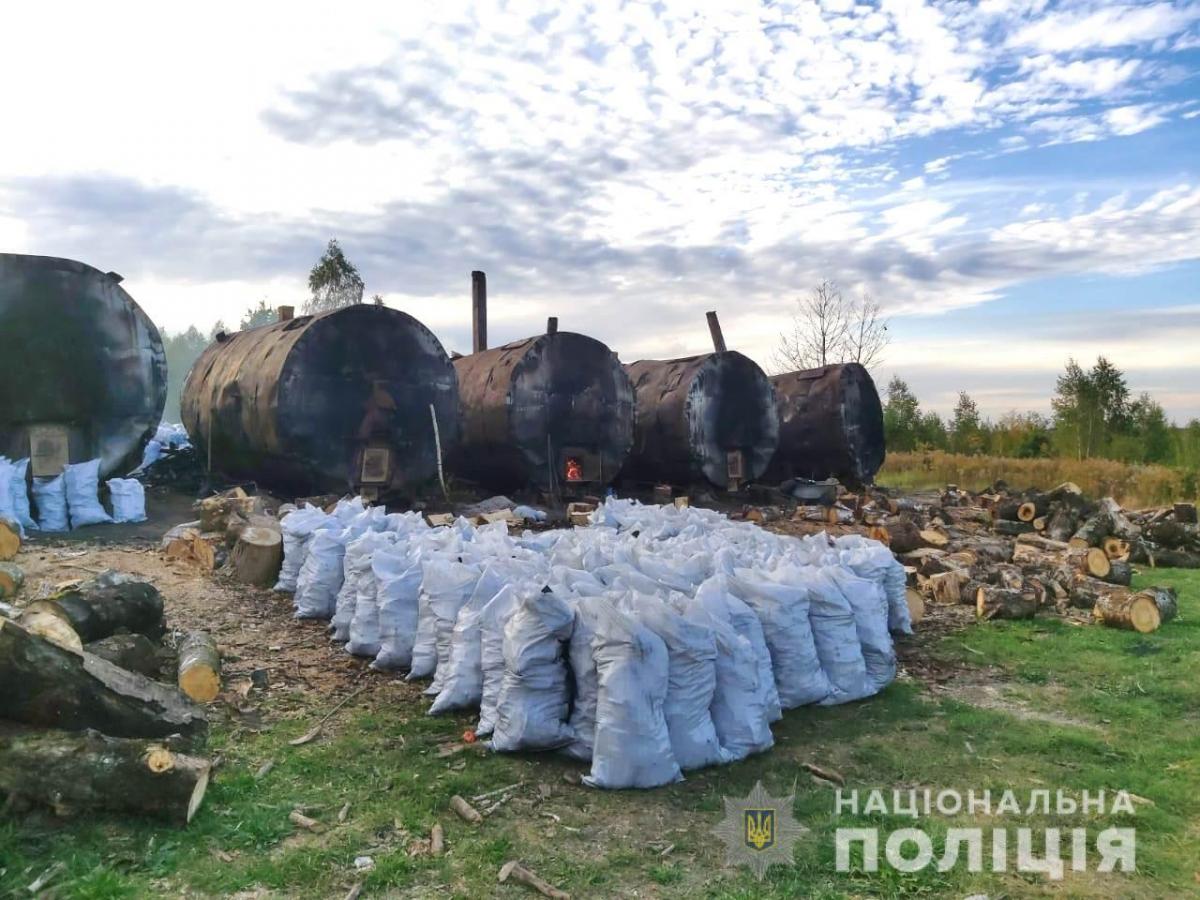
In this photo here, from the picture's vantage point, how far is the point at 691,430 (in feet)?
44.8

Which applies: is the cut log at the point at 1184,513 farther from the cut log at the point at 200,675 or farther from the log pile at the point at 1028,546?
the cut log at the point at 200,675

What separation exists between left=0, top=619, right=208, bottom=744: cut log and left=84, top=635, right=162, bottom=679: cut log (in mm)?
734

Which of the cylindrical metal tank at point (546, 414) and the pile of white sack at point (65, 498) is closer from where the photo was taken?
the pile of white sack at point (65, 498)

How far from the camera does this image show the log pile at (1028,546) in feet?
22.7

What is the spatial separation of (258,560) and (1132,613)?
6.87 meters

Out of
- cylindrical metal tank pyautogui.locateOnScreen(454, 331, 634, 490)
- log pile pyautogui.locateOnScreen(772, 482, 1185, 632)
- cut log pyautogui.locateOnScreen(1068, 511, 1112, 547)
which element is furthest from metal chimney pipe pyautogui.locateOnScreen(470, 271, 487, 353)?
cut log pyautogui.locateOnScreen(1068, 511, 1112, 547)

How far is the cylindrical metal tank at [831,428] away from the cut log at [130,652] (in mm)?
12926

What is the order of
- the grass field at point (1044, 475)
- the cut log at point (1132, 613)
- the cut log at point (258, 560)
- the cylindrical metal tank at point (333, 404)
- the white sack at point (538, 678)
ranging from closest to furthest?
the white sack at point (538, 678), the cut log at point (1132, 613), the cut log at point (258, 560), the cylindrical metal tank at point (333, 404), the grass field at point (1044, 475)

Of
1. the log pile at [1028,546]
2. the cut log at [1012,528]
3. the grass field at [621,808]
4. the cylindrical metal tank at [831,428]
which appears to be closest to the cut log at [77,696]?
the grass field at [621,808]

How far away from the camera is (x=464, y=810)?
3348 millimetres

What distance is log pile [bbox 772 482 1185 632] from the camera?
691cm

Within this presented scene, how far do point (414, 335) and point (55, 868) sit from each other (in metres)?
8.56

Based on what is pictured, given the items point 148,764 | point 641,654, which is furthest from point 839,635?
point 148,764

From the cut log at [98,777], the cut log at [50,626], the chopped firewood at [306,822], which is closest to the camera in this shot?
the cut log at [98,777]
